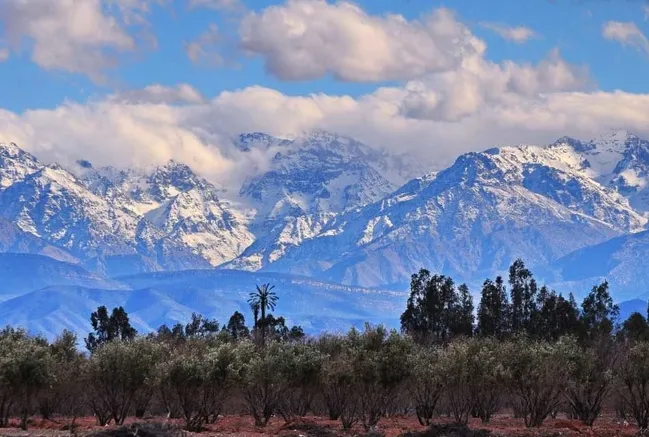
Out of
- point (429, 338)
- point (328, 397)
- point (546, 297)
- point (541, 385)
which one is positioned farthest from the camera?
point (546, 297)

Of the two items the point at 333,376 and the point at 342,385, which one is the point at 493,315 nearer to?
the point at 342,385

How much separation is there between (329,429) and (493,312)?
318ft

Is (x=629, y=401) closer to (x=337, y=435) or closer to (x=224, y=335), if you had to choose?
(x=337, y=435)

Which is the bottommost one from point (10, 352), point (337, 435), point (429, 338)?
point (337, 435)

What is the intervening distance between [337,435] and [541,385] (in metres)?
17.9

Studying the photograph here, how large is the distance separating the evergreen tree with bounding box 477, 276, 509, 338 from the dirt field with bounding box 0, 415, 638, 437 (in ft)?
244

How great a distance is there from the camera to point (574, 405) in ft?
352

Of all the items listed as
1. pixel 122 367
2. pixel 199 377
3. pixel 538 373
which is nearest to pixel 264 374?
pixel 199 377

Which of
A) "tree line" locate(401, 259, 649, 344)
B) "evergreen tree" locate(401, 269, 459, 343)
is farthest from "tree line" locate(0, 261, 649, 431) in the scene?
"evergreen tree" locate(401, 269, 459, 343)

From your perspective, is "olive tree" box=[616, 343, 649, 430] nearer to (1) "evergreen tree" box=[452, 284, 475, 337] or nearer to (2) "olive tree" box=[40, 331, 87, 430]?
(2) "olive tree" box=[40, 331, 87, 430]

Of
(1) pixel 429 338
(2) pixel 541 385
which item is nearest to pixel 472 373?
(2) pixel 541 385

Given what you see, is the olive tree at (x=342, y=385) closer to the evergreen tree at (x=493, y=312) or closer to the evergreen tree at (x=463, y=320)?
the evergreen tree at (x=463, y=320)

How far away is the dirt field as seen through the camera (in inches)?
Answer: 3504

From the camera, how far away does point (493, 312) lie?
186625mm
